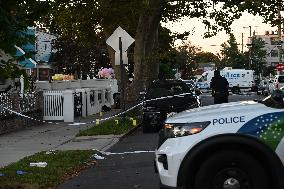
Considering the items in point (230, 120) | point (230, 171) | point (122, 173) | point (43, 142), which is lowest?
point (43, 142)

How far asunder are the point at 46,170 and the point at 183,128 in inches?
169

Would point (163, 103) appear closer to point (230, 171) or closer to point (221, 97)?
point (221, 97)

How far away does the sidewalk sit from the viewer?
13.4 meters

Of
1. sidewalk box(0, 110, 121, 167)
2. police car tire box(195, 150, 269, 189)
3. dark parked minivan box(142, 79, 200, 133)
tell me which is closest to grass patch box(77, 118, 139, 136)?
sidewalk box(0, 110, 121, 167)

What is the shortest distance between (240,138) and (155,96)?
11.6 meters

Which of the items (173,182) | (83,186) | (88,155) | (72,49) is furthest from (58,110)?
(72,49)

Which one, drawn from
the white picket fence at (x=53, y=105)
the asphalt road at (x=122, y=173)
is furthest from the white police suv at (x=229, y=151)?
the white picket fence at (x=53, y=105)

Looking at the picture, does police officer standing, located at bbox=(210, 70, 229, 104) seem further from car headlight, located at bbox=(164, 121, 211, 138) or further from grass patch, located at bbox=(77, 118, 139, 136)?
car headlight, located at bbox=(164, 121, 211, 138)

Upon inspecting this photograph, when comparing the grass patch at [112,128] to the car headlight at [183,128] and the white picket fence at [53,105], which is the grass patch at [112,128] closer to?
the white picket fence at [53,105]

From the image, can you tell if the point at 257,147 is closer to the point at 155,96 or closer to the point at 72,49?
the point at 155,96

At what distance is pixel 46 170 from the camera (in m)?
10.2

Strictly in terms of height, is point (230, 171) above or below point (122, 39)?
below

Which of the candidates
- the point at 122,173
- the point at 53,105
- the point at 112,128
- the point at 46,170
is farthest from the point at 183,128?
the point at 53,105

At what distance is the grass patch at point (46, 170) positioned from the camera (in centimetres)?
885
